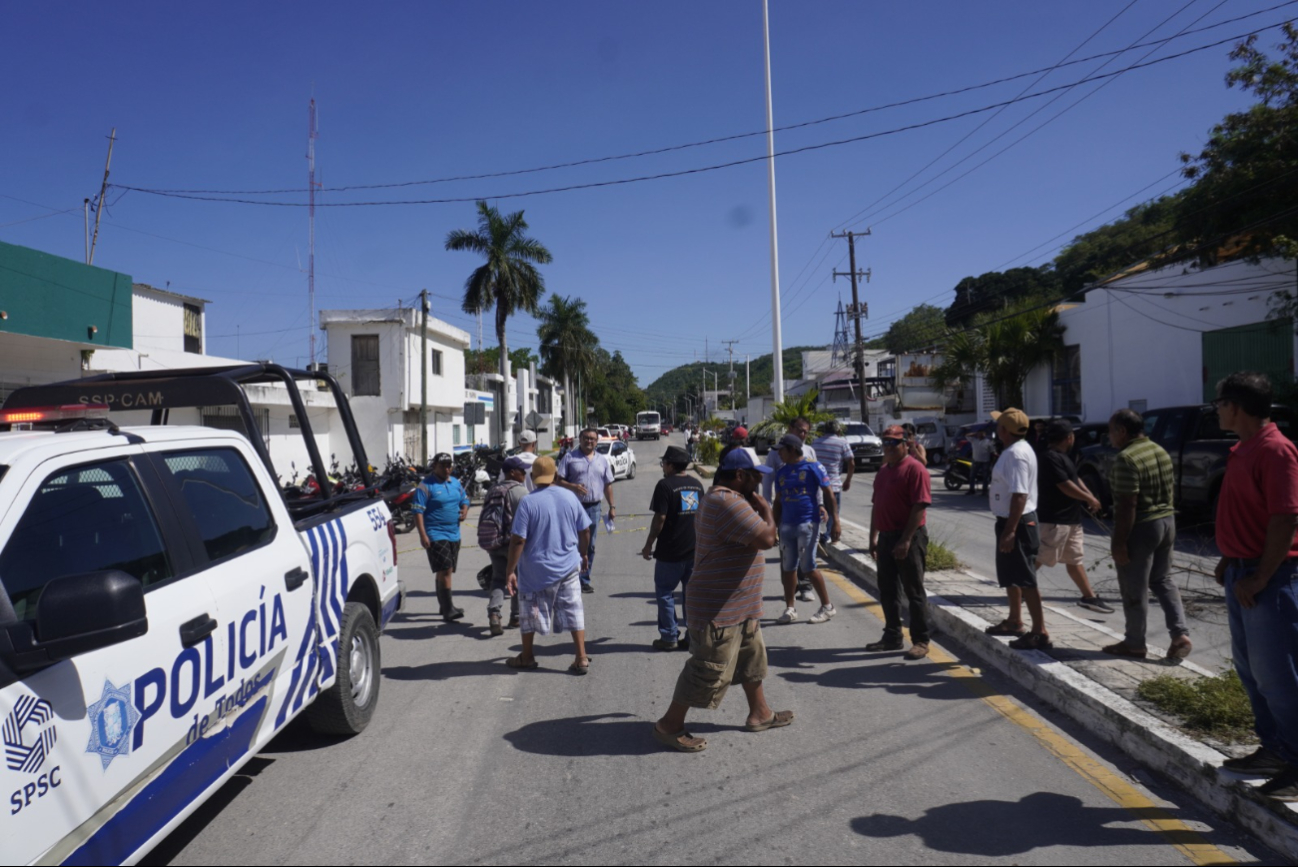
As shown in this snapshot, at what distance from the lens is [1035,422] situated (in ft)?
52.7

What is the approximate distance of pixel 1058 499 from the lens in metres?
7.29

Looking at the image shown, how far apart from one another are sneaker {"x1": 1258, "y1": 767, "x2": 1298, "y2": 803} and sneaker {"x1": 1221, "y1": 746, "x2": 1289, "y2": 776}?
0.10 metres

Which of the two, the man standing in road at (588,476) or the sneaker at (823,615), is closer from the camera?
the sneaker at (823,615)

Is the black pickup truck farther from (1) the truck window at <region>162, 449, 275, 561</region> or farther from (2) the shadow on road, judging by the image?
(1) the truck window at <region>162, 449, 275, 561</region>

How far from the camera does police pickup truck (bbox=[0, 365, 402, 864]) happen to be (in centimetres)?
254

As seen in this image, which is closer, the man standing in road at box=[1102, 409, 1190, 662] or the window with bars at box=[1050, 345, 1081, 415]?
the man standing in road at box=[1102, 409, 1190, 662]

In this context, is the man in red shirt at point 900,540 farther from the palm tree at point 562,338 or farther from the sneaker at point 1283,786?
the palm tree at point 562,338

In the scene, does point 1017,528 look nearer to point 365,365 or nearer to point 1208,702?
point 1208,702

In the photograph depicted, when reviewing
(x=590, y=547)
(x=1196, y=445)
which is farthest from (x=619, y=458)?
(x=590, y=547)

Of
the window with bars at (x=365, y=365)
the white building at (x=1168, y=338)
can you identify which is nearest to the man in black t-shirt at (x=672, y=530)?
the white building at (x=1168, y=338)

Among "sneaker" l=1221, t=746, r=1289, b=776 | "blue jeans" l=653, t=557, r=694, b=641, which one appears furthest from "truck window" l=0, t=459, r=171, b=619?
"sneaker" l=1221, t=746, r=1289, b=776

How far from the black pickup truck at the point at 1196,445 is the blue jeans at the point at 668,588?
7.52 m

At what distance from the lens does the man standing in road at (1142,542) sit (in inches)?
232

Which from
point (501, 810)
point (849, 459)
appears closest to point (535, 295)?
point (849, 459)
